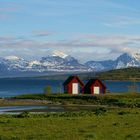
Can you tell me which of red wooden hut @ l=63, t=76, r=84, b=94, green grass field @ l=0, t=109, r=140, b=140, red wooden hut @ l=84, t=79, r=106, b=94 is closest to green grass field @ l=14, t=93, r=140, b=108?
red wooden hut @ l=84, t=79, r=106, b=94

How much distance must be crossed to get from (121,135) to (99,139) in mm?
2368

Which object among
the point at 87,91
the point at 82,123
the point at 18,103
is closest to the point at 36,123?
the point at 82,123

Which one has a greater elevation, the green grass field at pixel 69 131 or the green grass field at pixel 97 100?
the green grass field at pixel 97 100

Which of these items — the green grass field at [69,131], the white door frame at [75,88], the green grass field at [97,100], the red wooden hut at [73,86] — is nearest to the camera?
the green grass field at [69,131]

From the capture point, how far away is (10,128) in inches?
1497

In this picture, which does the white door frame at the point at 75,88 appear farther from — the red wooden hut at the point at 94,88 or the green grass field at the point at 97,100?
→ the green grass field at the point at 97,100

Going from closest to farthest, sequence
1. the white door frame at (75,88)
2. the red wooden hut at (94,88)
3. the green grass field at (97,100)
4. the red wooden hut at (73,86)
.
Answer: the green grass field at (97,100), the red wooden hut at (94,88), the white door frame at (75,88), the red wooden hut at (73,86)

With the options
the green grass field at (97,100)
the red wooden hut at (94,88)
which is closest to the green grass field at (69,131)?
the green grass field at (97,100)

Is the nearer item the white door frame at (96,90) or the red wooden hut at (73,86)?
the white door frame at (96,90)

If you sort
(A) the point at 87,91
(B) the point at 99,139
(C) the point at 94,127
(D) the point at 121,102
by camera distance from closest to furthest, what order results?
1. (B) the point at 99,139
2. (C) the point at 94,127
3. (D) the point at 121,102
4. (A) the point at 87,91

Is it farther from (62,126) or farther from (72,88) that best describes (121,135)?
(72,88)

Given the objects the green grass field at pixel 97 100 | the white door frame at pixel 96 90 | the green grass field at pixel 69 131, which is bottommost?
the green grass field at pixel 69 131

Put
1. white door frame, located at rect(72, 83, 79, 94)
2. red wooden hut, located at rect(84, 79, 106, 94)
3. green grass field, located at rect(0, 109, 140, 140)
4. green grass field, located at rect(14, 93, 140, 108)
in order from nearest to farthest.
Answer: green grass field, located at rect(0, 109, 140, 140) < green grass field, located at rect(14, 93, 140, 108) < red wooden hut, located at rect(84, 79, 106, 94) < white door frame, located at rect(72, 83, 79, 94)

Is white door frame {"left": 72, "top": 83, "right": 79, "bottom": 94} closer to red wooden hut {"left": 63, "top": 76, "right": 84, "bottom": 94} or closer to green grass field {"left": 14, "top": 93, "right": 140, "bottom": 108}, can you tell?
red wooden hut {"left": 63, "top": 76, "right": 84, "bottom": 94}
